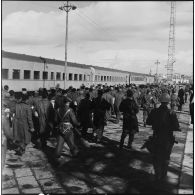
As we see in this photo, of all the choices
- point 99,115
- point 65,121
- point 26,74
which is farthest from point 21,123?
point 26,74

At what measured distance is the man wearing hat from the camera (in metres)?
6.34

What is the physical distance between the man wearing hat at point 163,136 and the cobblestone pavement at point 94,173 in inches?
13.3

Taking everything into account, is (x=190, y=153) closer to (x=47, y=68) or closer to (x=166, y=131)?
(x=166, y=131)

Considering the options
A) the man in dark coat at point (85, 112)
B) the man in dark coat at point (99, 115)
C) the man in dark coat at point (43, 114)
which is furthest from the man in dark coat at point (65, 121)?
the man in dark coat at point (85, 112)

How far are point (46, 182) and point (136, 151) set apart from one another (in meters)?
3.50

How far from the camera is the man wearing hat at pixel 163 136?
6344 mm

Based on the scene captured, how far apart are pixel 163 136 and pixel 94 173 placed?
1.69 metres

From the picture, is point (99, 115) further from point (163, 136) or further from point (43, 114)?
point (163, 136)

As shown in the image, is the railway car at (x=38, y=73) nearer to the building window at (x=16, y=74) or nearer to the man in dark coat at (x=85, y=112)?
the building window at (x=16, y=74)

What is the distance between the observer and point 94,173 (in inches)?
270

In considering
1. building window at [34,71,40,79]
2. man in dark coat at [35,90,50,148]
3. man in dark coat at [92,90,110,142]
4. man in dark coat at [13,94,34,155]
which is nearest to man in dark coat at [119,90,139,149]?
man in dark coat at [92,90,110,142]

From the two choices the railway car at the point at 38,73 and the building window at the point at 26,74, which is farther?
the building window at the point at 26,74

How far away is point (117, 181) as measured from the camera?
6391 mm

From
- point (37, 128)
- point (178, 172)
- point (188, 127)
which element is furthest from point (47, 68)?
point (178, 172)
